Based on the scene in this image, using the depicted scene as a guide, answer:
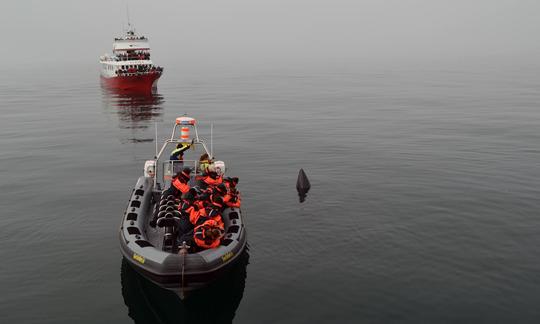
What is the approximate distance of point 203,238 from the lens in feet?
38.3

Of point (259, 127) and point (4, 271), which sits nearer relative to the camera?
point (4, 271)

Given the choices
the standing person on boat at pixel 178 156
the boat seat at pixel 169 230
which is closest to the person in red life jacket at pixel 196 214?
the boat seat at pixel 169 230

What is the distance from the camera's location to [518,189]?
68.8ft

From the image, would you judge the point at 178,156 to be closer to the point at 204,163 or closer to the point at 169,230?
the point at 204,163

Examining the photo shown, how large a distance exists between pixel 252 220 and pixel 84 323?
770cm

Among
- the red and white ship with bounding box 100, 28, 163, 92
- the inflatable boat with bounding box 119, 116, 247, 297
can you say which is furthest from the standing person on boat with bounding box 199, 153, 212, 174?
the red and white ship with bounding box 100, 28, 163, 92

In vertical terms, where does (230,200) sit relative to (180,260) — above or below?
above

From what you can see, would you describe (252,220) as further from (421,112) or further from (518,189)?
(421,112)

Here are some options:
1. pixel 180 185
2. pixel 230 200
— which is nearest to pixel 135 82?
pixel 180 185

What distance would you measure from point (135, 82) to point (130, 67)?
273 centimetres

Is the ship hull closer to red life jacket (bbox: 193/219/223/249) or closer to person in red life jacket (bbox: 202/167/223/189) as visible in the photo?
person in red life jacket (bbox: 202/167/223/189)

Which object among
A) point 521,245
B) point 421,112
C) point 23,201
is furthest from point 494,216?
point 421,112

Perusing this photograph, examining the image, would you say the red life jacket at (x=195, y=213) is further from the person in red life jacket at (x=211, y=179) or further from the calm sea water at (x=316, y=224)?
the person in red life jacket at (x=211, y=179)

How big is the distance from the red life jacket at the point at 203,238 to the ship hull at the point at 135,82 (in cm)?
5818
